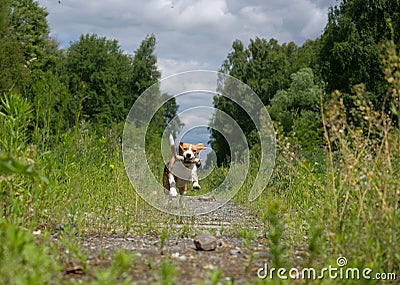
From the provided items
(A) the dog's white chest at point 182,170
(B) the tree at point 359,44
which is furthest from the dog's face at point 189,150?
(B) the tree at point 359,44

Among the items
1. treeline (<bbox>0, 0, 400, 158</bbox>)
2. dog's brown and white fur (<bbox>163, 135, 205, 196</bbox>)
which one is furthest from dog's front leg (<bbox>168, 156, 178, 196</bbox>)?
treeline (<bbox>0, 0, 400, 158</bbox>)

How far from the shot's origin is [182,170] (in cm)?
622

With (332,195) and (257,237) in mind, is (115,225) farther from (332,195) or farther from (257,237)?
(332,195)

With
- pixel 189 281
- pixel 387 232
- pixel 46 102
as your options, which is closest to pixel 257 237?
pixel 387 232

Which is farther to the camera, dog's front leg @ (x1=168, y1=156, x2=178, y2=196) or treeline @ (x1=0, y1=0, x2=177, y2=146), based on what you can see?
treeline @ (x1=0, y1=0, x2=177, y2=146)

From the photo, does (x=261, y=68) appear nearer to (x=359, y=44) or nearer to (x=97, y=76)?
(x=359, y=44)

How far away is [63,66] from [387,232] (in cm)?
2922

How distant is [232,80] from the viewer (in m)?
6.24

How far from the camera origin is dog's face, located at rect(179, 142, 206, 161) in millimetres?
6070

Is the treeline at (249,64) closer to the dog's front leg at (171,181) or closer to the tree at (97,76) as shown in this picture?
the tree at (97,76)

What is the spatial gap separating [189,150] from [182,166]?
237 millimetres

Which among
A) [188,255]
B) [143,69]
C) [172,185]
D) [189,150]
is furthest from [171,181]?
[143,69]

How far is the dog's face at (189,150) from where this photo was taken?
6.07m

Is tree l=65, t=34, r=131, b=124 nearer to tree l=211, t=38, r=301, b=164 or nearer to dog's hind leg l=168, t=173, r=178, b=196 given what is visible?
tree l=211, t=38, r=301, b=164
